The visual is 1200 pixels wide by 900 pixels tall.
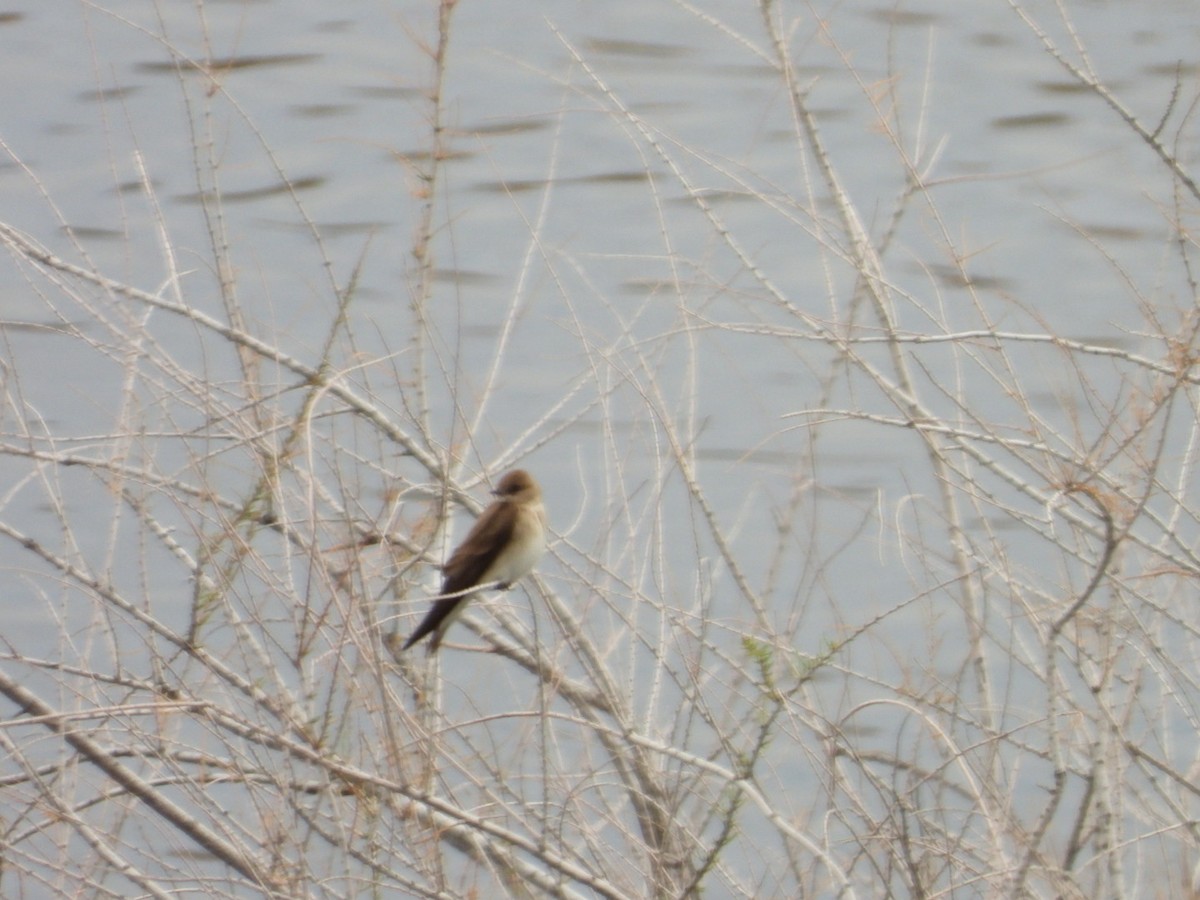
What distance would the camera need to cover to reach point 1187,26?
11.9 m

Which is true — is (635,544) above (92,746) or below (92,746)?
above

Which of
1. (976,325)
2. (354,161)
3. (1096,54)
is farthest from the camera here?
(1096,54)

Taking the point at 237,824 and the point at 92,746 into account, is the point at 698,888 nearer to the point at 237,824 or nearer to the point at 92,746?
the point at 237,824

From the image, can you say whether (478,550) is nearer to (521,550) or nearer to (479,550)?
(479,550)

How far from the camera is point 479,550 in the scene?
418 centimetres

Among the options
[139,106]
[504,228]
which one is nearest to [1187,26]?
[504,228]

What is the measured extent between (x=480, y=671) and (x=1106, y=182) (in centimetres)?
1035

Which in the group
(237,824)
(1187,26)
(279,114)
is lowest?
(237,824)

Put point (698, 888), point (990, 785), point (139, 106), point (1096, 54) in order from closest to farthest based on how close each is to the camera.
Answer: point (698, 888) → point (990, 785) → point (139, 106) → point (1096, 54)

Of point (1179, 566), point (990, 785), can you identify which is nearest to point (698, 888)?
point (990, 785)

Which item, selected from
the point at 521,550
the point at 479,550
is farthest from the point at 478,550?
the point at 521,550

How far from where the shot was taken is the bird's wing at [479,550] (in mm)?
4148

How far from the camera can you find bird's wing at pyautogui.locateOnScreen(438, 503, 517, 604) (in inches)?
163

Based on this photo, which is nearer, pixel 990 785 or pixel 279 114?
pixel 990 785
